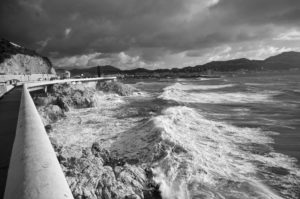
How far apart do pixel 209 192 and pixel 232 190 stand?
0.75 metres

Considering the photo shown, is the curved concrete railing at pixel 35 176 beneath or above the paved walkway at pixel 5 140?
above

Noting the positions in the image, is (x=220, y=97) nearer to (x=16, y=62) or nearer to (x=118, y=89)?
(x=118, y=89)

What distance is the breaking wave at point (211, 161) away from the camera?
6266 millimetres

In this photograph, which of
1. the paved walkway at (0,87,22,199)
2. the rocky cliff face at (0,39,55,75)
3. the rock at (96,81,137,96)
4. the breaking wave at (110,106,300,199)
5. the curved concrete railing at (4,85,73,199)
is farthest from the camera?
the rocky cliff face at (0,39,55,75)

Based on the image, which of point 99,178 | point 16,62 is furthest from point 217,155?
point 16,62

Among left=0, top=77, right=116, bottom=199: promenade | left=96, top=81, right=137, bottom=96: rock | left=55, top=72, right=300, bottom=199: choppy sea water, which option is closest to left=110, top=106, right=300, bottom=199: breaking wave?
left=55, top=72, right=300, bottom=199: choppy sea water

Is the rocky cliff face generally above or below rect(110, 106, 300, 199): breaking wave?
above

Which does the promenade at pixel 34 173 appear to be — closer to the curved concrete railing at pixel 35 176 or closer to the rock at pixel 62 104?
the curved concrete railing at pixel 35 176

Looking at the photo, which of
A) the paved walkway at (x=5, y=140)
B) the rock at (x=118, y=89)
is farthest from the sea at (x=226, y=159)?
the rock at (x=118, y=89)

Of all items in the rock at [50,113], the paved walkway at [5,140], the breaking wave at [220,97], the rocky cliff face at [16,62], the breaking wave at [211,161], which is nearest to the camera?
the paved walkway at [5,140]

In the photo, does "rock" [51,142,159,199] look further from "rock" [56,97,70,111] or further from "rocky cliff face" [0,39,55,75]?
"rocky cliff face" [0,39,55,75]

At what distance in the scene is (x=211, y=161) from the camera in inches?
317

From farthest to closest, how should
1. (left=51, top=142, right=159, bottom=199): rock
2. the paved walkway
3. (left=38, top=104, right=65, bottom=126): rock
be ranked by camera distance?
1. (left=38, top=104, right=65, bottom=126): rock
2. (left=51, top=142, right=159, bottom=199): rock
3. the paved walkway

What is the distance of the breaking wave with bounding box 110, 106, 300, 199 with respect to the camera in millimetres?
6266
